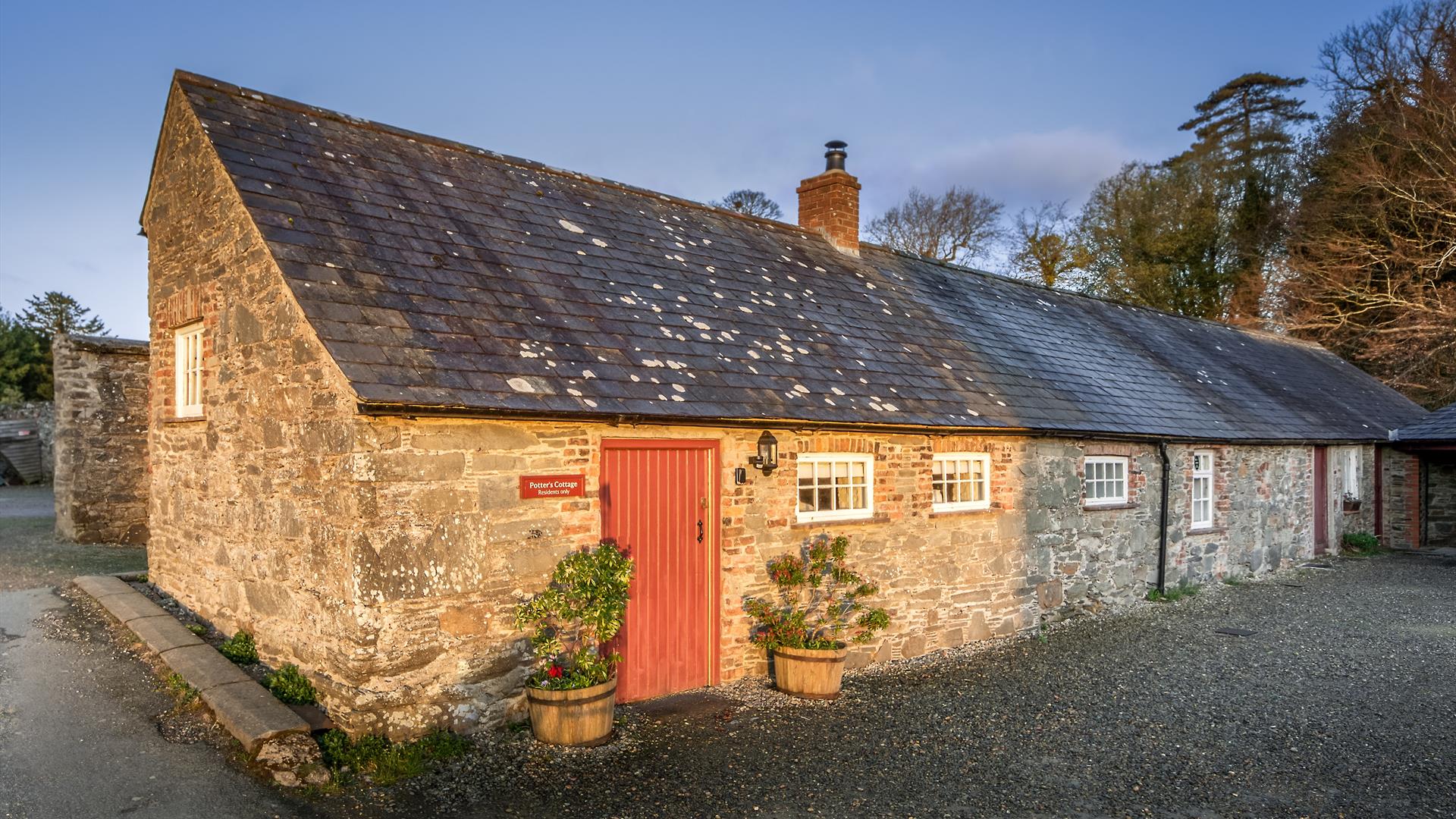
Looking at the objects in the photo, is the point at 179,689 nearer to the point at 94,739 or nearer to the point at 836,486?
the point at 94,739

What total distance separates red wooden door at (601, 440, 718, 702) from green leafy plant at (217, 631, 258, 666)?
3386 millimetres

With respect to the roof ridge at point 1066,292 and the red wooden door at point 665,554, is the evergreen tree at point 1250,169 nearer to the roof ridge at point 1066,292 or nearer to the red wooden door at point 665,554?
the roof ridge at point 1066,292

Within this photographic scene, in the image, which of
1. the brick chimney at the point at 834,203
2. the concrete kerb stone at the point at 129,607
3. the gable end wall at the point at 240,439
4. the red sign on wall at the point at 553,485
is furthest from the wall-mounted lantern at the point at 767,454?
the brick chimney at the point at 834,203

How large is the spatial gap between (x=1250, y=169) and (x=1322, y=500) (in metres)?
18.6

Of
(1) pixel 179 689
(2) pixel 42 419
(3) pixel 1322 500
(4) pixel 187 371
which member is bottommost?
(1) pixel 179 689

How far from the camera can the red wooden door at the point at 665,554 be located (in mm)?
7836

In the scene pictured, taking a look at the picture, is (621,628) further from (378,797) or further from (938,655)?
(938,655)

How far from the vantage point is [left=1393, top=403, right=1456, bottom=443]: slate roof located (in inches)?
779

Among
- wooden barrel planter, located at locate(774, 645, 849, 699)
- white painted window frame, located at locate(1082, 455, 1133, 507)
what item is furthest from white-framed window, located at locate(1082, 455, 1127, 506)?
wooden barrel planter, located at locate(774, 645, 849, 699)

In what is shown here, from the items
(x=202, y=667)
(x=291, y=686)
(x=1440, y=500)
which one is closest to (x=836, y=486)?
(x=291, y=686)

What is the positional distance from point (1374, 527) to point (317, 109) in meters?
23.0

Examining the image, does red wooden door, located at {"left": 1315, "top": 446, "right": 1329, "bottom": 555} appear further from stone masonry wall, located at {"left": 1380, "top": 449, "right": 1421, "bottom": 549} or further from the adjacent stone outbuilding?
the adjacent stone outbuilding

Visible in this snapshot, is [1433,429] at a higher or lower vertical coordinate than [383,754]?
higher

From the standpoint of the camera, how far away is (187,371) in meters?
9.47
